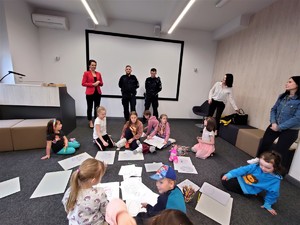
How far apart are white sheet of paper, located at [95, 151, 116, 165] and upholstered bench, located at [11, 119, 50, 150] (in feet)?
3.17

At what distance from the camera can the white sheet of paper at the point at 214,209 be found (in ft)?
4.64

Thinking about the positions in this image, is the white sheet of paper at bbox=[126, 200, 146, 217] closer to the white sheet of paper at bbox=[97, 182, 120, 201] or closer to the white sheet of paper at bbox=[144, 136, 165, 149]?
the white sheet of paper at bbox=[97, 182, 120, 201]

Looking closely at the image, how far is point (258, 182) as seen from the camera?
→ 161 centimetres

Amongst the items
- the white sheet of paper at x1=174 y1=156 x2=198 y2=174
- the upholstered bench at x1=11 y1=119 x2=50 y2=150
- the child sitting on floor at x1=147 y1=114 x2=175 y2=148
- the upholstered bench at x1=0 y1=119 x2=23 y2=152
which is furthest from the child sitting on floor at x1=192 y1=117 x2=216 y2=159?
the upholstered bench at x1=0 y1=119 x2=23 y2=152

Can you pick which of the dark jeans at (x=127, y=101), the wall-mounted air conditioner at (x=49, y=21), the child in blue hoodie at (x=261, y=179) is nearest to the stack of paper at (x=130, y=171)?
the child in blue hoodie at (x=261, y=179)

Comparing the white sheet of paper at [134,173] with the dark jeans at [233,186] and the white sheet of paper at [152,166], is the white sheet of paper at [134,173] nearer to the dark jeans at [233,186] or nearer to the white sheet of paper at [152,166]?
the white sheet of paper at [152,166]

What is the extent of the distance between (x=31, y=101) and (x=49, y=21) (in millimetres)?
2062

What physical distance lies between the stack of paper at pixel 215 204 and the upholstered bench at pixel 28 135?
8.14ft

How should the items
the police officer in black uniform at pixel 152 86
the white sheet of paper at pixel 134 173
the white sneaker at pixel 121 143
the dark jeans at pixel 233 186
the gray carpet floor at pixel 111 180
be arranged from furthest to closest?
the police officer in black uniform at pixel 152 86 < the white sneaker at pixel 121 143 < the white sheet of paper at pixel 134 173 < the dark jeans at pixel 233 186 < the gray carpet floor at pixel 111 180

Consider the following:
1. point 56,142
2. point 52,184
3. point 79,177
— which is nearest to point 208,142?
point 79,177

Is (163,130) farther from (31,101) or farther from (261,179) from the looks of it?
(31,101)

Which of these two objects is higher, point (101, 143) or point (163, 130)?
point (163, 130)

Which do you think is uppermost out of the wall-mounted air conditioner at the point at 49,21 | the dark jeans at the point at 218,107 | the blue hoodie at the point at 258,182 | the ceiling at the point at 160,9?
the ceiling at the point at 160,9

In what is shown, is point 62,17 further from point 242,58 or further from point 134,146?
point 242,58
